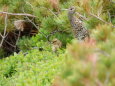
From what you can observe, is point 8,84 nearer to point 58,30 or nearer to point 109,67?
point 58,30

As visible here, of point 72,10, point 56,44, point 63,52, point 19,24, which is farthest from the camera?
point 19,24

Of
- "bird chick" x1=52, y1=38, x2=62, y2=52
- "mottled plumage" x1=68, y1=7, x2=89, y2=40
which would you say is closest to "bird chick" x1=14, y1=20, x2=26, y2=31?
"bird chick" x1=52, y1=38, x2=62, y2=52

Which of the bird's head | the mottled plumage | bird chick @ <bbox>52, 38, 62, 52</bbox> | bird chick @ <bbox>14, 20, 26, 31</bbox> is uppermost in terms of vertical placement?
the bird's head

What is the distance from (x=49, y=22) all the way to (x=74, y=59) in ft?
8.72

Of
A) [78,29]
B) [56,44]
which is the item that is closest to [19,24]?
[56,44]

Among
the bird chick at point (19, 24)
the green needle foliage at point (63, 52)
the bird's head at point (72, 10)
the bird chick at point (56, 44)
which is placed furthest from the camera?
the bird chick at point (19, 24)

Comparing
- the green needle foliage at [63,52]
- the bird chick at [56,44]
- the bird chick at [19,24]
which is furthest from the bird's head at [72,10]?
the bird chick at [19,24]

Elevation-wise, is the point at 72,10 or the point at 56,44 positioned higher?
the point at 72,10

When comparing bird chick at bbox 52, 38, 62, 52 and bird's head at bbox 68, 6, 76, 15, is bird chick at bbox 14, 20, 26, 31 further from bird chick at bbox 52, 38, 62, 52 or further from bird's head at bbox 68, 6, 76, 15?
bird's head at bbox 68, 6, 76, 15

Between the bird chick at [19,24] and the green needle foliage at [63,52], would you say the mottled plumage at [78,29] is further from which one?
the bird chick at [19,24]

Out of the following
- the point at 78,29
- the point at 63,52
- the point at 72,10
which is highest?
the point at 72,10

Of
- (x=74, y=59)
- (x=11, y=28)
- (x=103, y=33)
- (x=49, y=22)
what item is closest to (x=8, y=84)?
(x=49, y=22)

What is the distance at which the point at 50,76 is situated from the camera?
2.72m

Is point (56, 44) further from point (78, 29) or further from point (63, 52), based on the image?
point (78, 29)
